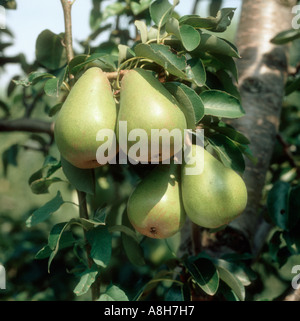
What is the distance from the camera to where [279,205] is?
2.93ft

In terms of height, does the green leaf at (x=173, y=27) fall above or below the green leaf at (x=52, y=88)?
above

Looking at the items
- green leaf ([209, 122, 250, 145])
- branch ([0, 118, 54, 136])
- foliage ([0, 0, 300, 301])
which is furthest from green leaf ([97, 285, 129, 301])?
branch ([0, 118, 54, 136])

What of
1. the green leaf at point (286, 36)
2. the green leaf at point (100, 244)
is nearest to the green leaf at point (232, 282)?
the green leaf at point (100, 244)

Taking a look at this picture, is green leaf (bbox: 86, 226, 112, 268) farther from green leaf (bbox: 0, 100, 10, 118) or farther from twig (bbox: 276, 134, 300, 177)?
green leaf (bbox: 0, 100, 10, 118)

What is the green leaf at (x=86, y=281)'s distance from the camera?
611 mm

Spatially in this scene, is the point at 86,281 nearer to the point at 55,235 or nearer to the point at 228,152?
the point at 55,235

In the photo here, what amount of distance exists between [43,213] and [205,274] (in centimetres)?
32

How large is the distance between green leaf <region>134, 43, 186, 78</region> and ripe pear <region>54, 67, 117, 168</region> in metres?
0.08

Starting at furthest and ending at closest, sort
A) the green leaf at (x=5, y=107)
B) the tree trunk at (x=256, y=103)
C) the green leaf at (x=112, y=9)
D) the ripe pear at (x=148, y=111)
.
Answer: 1. the green leaf at (x=5, y=107)
2. the green leaf at (x=112, y=9)
3. the tree trunk at (x=256, y=103)
4. the ripe pear at (x=148, y=111)

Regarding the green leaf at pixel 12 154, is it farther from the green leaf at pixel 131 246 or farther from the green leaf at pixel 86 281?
the green leaf at pixel 86 281

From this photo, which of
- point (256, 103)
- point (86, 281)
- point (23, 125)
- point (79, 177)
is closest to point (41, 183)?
point (79, 177)

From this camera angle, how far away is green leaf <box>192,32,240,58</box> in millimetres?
648

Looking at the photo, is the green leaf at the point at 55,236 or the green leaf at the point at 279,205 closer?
the green leaf at the point at 55,236

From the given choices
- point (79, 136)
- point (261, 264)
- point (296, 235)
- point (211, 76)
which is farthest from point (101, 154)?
point (261, 264)
